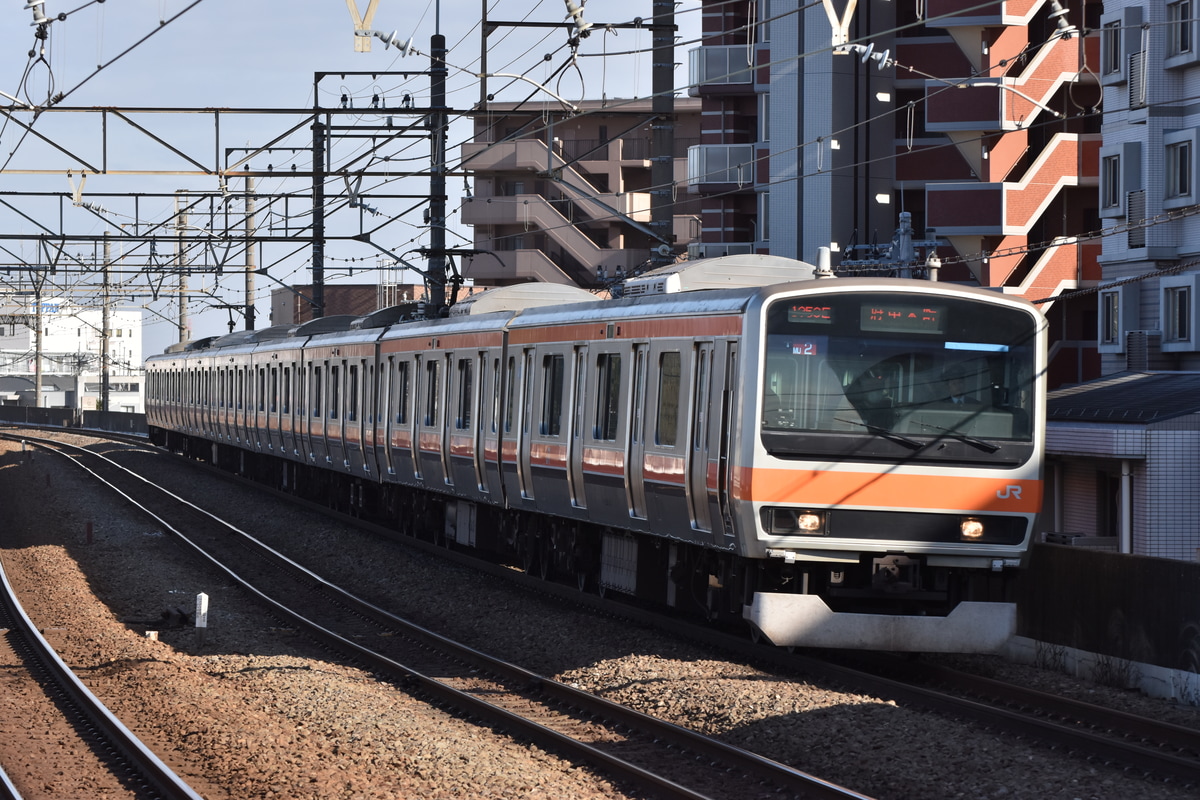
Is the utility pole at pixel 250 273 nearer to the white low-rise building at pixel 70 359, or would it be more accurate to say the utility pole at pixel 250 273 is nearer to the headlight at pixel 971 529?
the headlight at pixel 971 529

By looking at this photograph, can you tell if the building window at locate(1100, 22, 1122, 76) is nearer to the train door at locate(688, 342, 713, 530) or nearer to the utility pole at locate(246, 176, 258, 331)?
the train door at locate(688, 342, 713, 530)

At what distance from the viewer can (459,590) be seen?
17.7m

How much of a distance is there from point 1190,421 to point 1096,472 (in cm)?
183

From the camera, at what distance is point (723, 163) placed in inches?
1564

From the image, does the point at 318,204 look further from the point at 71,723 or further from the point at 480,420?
the point at 71,723

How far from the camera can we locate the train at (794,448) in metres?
11.3

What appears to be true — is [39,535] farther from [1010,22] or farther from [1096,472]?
[1010,22]

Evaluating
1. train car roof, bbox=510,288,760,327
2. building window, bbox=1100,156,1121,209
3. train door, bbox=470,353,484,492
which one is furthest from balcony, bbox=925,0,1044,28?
train car roof, bbox=510,288,760,327

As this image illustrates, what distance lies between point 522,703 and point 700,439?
98.4 inches

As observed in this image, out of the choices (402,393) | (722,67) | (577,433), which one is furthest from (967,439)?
(722,67)

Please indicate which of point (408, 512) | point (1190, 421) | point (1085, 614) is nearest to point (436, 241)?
point (408, 512)

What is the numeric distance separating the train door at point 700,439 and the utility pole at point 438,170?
43.2 ft

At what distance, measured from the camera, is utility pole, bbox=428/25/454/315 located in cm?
2545

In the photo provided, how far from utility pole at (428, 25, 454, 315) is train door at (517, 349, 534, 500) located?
842 centimetres
